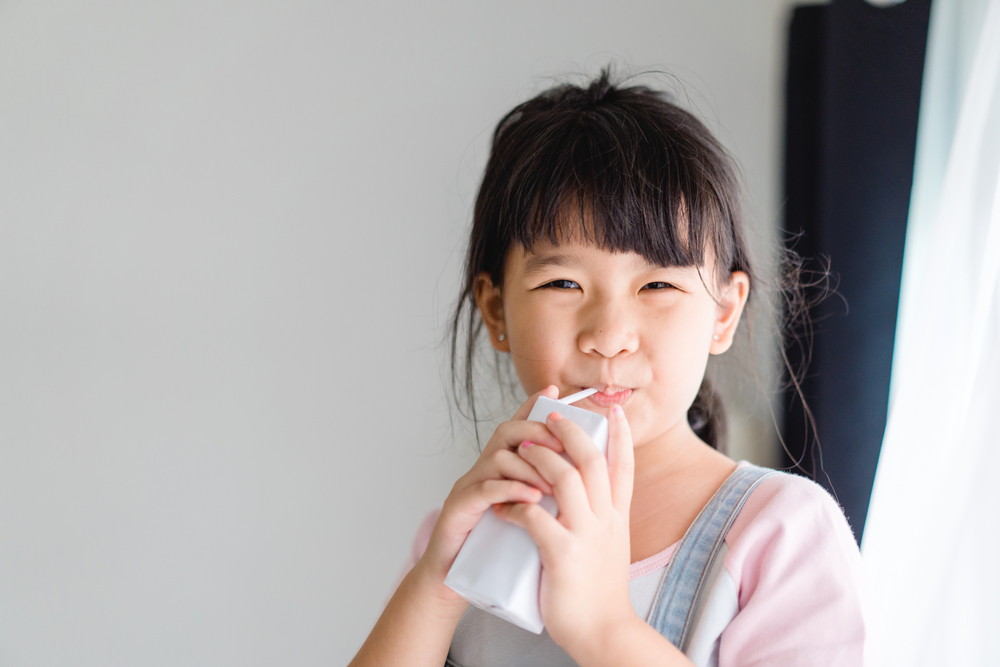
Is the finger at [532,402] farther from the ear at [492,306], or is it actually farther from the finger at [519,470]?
the ear at [492,306]

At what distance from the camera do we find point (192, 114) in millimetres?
1117

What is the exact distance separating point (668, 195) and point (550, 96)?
23 cm

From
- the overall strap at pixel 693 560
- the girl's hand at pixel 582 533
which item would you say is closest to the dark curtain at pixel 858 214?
the overall strap at pixel 693 560

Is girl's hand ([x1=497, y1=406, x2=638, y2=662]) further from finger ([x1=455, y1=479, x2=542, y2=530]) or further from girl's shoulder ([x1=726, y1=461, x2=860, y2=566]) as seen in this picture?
girl's shoulder ([x1=726, y1=461, x2=860, y2=566])

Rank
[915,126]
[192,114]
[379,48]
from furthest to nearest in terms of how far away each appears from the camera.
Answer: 1. [379,48]
2. [192,114]
3. [915,126]

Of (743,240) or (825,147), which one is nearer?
(743,240)

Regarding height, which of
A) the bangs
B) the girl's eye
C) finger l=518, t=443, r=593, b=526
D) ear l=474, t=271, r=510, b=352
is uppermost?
the bangs

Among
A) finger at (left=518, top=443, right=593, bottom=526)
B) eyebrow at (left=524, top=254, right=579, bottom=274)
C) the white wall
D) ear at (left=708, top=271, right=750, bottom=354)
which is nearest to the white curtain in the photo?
ear at (left=708, top=271, right=750, bottom=354)

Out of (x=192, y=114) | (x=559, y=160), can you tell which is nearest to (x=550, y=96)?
(x=559, y=160)

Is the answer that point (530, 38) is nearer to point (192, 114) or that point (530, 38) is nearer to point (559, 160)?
point (192, 114)

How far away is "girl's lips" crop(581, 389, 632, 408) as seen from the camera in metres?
0.63

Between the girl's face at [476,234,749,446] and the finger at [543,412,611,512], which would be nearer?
the finger at [543,412,611,512]

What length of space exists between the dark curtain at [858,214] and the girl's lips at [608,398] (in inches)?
22.2

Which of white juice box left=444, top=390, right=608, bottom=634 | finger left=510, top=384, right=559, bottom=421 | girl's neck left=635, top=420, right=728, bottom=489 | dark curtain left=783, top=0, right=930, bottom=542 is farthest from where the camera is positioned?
dark curtain left=783, top=0, right=930, bottom=542
